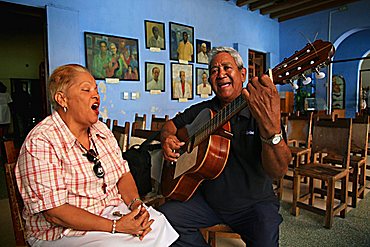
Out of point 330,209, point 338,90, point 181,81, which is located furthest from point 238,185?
point 338,90

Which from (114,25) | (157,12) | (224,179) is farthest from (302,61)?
(157,12)

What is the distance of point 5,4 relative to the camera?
3.27 m

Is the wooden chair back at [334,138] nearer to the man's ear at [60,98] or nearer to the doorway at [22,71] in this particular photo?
the man's ear at [60,98]

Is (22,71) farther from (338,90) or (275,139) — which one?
(338,90)

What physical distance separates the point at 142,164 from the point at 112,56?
264 centimetres

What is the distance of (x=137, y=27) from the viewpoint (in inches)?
172

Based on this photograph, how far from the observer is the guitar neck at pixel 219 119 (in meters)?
1.21

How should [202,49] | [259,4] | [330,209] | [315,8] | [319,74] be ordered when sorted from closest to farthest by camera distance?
1. [319,74]
2. [330,209]
3. [202,49]
4. [259,4]
5. [315,8]

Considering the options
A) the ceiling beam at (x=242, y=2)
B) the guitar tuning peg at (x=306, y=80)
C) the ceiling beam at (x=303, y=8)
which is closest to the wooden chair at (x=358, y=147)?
the guitar tuning peg at (x=306, y=80)

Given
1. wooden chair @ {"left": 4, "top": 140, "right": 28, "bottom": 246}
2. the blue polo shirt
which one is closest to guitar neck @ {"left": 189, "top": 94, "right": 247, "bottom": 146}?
the blue polo shirt

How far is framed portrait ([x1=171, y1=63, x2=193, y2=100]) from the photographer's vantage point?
4.91 metres

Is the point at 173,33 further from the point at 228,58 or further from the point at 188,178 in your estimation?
the point at 188,178

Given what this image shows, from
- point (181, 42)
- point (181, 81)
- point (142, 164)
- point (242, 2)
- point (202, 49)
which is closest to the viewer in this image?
point (142, 164)

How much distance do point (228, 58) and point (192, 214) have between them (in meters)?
0.92
